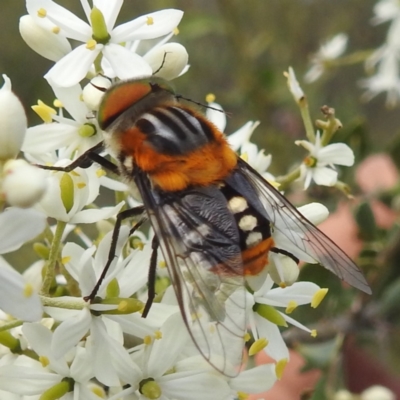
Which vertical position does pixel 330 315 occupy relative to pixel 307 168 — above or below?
below

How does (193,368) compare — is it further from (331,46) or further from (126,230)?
(331,46)

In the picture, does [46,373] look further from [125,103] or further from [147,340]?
[125,103]

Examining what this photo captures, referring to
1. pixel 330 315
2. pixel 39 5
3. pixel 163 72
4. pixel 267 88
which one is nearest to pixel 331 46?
pixel 267 88

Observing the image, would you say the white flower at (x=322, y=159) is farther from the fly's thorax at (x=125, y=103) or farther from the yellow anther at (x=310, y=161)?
the fly's thorax at (x=125, y=103)

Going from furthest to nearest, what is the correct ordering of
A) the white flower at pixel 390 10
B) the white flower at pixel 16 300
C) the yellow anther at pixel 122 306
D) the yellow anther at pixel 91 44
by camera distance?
the white flower at pixel 390 10 < the yellow anther at pixel 91 44 < the yellow anther at pixel 122 306 < the white flower at pixel 16 300

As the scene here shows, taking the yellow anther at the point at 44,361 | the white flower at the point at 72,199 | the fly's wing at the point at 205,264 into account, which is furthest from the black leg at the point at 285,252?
the yellow anther at the point at 44,361

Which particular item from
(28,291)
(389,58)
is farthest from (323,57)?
(28,291)

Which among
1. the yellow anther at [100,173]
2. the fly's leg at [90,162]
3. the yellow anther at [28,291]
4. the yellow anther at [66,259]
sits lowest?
the yellow anther at [66,259]
